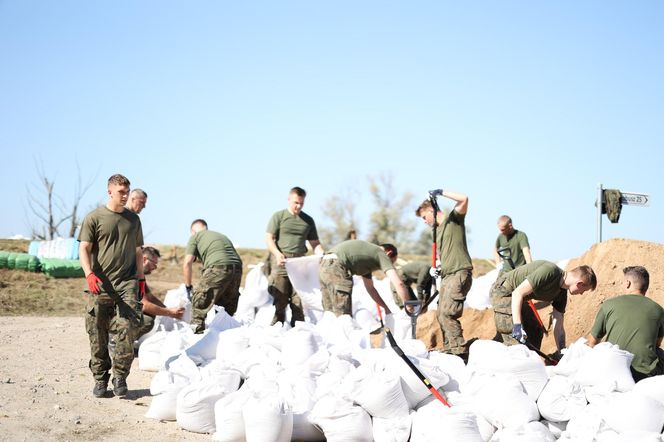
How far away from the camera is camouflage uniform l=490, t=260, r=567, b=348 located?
5.69 m

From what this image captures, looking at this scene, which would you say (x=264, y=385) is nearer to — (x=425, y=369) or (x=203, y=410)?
(x=203, y=410)

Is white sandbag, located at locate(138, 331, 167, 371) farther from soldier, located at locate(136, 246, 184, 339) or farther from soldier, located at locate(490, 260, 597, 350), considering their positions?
soldier, located at locate(490, 260, 597, 350)

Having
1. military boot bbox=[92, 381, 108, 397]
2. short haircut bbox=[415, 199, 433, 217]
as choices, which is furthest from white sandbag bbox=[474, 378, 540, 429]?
military boot bbox=[92, 381, 108, 397]

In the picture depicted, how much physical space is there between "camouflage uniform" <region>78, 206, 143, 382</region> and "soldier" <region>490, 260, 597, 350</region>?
113 inches

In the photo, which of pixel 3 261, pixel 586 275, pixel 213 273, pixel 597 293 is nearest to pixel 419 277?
pixel 597 293

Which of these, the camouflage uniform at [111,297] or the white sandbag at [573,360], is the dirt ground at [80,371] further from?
the white sandbag at [573,360]

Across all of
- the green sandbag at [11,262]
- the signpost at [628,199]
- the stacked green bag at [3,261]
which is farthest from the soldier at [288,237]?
the stacked green bag at [3,261]

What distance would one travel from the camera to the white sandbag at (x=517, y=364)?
4617mm

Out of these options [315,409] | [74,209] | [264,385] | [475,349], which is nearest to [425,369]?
[475,349]

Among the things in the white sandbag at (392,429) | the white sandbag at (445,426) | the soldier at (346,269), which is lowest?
the white sandbag at (392,429)

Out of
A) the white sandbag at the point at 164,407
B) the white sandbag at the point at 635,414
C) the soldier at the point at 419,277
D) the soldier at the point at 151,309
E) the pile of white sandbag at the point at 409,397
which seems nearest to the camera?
the white sandbag at the point at 635,414

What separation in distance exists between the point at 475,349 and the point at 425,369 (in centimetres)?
42

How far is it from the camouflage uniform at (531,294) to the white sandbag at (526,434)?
60.7 inches

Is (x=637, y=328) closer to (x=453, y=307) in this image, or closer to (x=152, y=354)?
(x=453, y=307)
